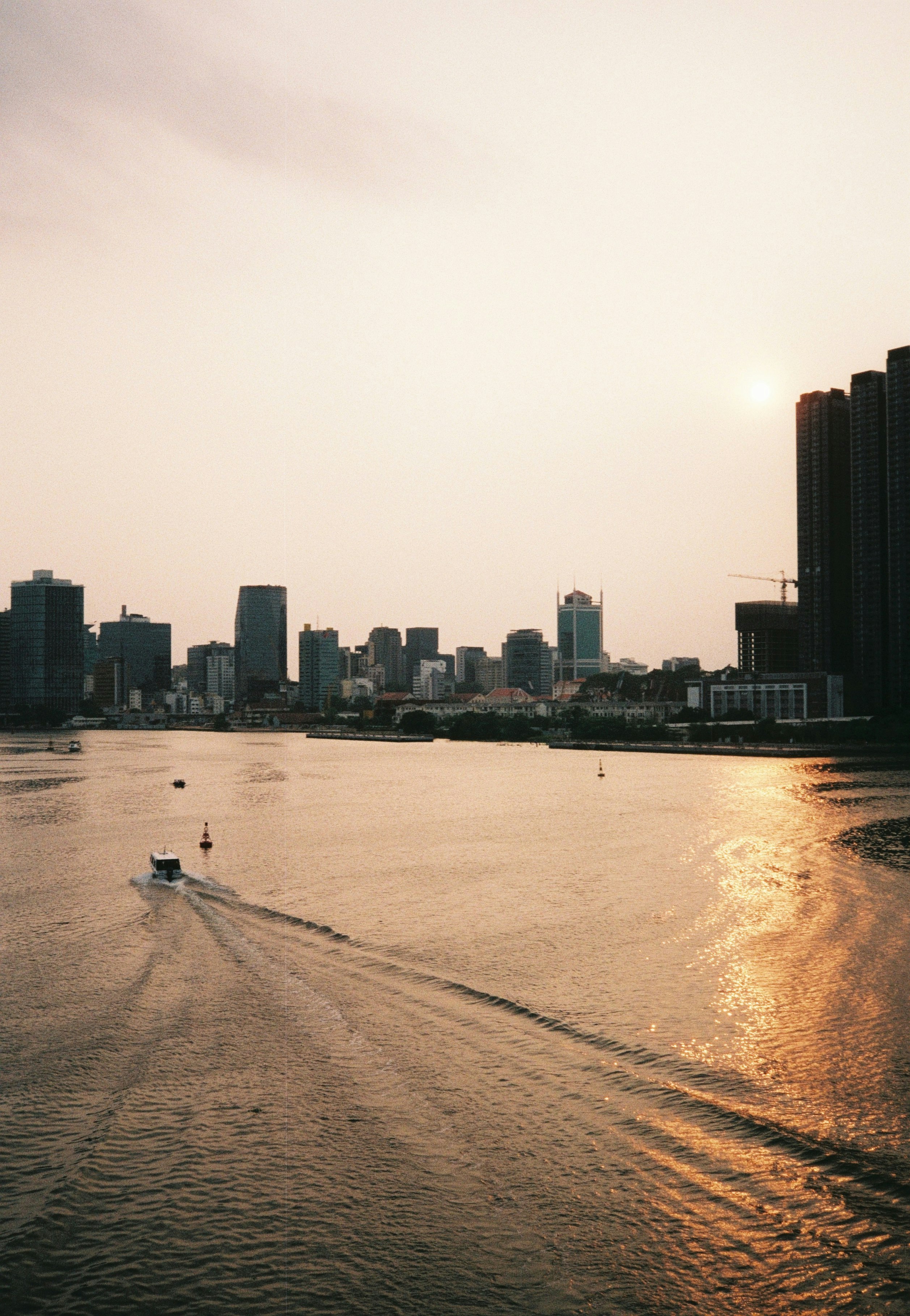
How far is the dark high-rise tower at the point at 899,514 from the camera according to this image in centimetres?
16650

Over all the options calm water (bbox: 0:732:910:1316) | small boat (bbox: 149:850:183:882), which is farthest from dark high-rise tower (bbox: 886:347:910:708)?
small boat (bbox: 149:850:183:882)

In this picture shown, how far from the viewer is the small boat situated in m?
35.2

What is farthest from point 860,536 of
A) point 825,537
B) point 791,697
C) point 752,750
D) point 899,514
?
point 752,750

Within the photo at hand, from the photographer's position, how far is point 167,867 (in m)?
35.4

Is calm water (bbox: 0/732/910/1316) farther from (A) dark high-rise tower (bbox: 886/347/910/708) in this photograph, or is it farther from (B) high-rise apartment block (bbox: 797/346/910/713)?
(A) dark high-rise tower (bbox: 886/347/910/708)

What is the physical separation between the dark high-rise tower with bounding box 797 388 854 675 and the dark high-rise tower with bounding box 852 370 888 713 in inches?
415

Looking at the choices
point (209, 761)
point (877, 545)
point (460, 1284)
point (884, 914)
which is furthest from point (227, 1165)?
point (877, 545)

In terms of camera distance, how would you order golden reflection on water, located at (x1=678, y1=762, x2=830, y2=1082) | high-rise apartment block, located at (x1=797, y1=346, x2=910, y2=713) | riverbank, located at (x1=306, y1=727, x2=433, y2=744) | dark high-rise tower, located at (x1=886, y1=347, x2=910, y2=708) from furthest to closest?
riverbank, located at (x1=306, y1=727, x2=433, y2=744) < high-rise apartment block, located at (x1=797, y1=346, x2=910, y2=713) < dark high-rise tower, located at (x1=886, y1=347, x2=910, y2=708) < golden reflection on water, located at (x1=678, y1=762, x2=830, y2=1082)

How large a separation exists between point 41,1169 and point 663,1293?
881 cm

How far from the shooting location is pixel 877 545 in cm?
17525

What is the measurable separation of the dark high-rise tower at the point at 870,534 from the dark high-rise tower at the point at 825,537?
10.5 m

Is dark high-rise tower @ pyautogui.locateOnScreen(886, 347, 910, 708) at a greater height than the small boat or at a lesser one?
greater

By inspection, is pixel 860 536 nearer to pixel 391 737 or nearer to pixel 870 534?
pixel 870 534

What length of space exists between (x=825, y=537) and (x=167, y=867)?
17890cm
